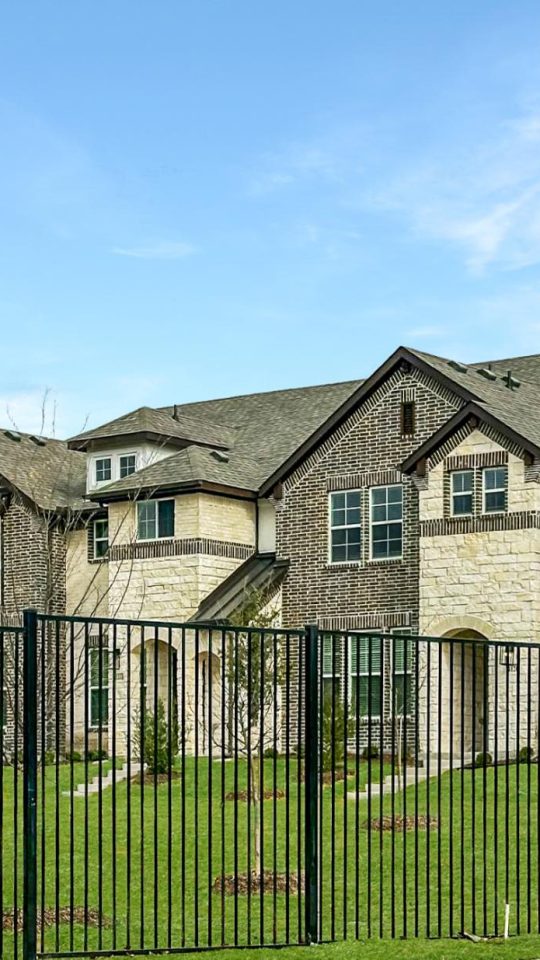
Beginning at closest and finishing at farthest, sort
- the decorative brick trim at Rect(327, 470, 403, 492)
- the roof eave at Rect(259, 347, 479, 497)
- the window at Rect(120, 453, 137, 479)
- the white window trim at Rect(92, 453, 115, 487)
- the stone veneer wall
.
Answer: the stone veneer wall < the roof eave at Rect(259, 347, 479, 497) < the decorative brick trim at Rect(327, 470, 403, 492) < the window at Rect(120, 453, 137, 479) < the white window trim at Rect(92, 453, 115, 487)

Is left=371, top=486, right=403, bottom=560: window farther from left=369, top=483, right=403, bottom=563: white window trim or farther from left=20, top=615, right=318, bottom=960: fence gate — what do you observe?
left=20, top=615, right=318, bottom=960: fence gate

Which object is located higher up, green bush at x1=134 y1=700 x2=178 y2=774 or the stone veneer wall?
the stone veneer wall

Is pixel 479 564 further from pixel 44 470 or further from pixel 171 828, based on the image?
pixel 171 828

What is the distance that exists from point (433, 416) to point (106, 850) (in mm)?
14938

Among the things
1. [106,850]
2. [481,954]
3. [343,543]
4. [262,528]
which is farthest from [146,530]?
[481,954]

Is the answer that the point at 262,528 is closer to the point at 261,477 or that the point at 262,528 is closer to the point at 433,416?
the point at 261,477

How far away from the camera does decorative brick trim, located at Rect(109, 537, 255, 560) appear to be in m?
33.5

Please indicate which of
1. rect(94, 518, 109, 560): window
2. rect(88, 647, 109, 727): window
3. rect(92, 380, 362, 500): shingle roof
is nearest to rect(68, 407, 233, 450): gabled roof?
rect(92, 380, 362, 500): shingle roof

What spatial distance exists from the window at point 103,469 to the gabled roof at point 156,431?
1.87 feet

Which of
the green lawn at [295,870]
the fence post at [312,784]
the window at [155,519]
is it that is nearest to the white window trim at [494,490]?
the green lawn at [295,870]

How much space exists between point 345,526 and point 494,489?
421cm

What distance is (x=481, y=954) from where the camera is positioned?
9.64m

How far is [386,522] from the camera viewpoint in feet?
102

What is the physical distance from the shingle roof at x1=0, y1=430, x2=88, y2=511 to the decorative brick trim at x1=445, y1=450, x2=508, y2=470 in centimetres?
1071
